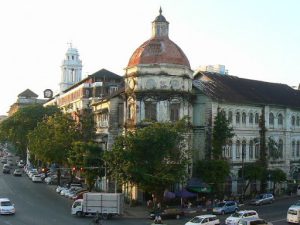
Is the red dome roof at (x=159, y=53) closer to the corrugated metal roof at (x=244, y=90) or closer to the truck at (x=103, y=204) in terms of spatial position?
the corrugated metal roof at (x=244, y=90)

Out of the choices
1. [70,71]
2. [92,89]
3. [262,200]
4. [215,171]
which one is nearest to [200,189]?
[215,171]

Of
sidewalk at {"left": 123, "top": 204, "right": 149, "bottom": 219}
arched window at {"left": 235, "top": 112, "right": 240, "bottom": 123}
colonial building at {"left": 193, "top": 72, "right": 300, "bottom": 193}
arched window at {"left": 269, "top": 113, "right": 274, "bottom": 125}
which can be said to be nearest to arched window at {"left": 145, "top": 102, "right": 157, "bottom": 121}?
colonial building at {"left": 193, "top": 72, "right": 300, "bottom": 193}

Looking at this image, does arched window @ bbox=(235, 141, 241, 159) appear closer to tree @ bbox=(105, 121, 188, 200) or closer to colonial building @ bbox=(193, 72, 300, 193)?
colonial building @ bbox=(193, 72, 300, 193)

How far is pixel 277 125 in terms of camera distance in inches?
2980

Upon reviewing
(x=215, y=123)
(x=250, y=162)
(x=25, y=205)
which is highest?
(x=215, y=123)

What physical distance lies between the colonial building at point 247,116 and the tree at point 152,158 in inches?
441

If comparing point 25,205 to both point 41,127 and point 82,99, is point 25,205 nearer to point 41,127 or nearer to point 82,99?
point 41,127

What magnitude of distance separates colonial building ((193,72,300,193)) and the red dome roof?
17.2 ft

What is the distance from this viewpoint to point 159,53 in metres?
61.9

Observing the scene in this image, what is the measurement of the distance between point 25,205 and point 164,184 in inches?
650

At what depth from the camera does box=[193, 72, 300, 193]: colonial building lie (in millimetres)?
65938

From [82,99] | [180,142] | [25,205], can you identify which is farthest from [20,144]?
[180,142]

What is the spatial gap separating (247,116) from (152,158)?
2204 cm

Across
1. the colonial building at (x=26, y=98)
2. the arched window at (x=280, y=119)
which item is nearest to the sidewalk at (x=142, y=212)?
the arched window at (x=280, y=119)
